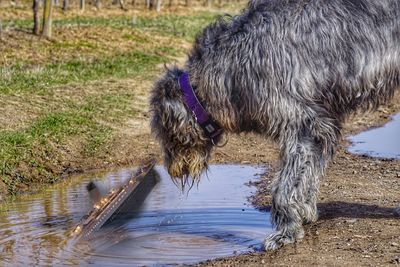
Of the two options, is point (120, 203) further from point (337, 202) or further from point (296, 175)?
point (296, 175)

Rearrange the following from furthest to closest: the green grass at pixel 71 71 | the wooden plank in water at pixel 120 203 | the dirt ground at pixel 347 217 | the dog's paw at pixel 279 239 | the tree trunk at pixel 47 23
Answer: the tree trunk at pixel 47 23, the green grass at pixel 71 71, the wooden plank in water at pixel 120 203, the dog's paw at pixel 279 239, the dirt ground at pixel 347 217

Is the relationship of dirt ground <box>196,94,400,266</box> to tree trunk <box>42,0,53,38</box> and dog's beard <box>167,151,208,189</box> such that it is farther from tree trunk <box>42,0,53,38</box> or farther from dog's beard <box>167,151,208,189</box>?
tree trunk <box>42,0,53,38</box>

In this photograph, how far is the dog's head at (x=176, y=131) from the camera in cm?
791

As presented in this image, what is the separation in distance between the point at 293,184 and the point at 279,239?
0.46 meters

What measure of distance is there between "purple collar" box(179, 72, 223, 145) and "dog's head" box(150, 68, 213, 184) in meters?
0.03

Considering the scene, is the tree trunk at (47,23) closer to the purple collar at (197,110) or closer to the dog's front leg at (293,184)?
the purple collar at (197,110)

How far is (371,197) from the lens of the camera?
9.57m

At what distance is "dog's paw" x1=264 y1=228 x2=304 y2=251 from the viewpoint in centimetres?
783

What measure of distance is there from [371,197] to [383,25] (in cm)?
228

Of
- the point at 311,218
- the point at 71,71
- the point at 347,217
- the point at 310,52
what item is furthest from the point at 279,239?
the point at 71,71

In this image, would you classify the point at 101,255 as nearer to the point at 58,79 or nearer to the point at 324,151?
the point at 324,151

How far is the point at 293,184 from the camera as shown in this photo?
7801 mm

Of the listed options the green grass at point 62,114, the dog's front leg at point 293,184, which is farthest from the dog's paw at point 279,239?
the green grass at point 62,114

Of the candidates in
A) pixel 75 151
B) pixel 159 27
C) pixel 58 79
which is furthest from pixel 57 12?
pixel 75 151
